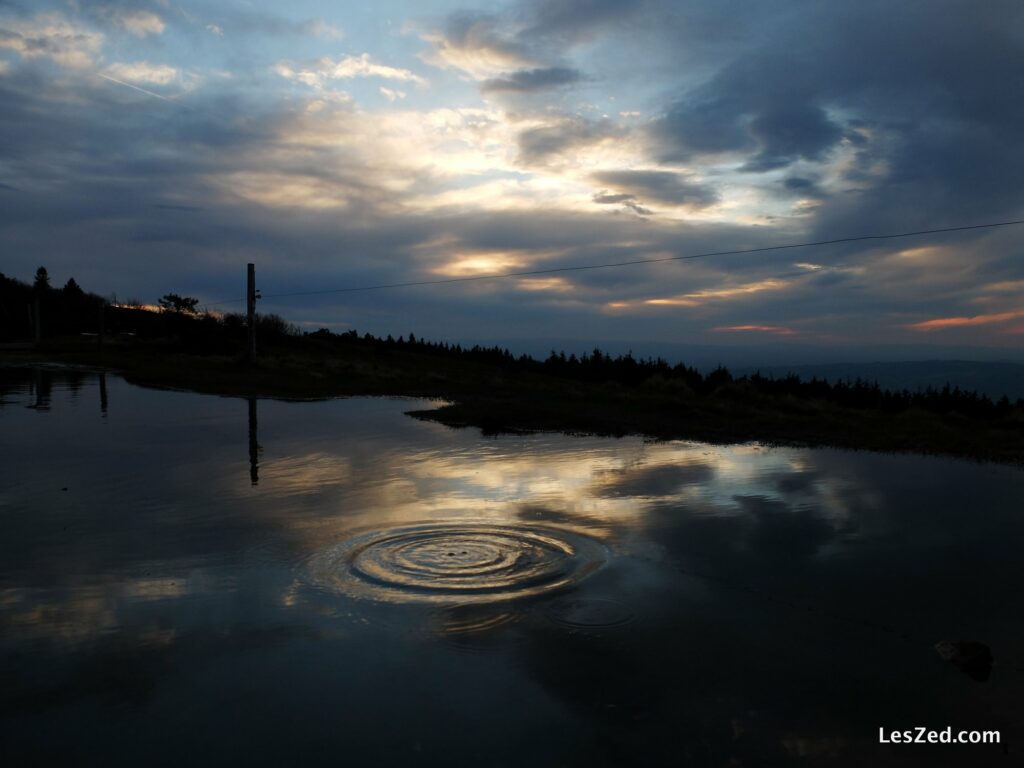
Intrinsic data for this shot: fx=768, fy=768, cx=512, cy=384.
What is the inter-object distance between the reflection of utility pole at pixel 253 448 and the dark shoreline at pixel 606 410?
159 inches

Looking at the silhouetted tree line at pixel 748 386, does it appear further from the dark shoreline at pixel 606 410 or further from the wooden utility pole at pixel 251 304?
the wooden utility pole at pixel 251 304

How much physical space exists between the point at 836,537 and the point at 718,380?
29.5m

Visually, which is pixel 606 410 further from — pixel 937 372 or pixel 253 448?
pixel 937 372

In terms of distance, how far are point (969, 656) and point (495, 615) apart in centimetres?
352

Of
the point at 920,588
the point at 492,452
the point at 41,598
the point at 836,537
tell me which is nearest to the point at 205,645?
the point at 41,598

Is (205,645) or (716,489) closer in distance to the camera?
(205,645)

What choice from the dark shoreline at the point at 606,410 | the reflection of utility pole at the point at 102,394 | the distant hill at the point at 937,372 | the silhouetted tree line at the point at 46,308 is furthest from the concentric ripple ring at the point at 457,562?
the distant hill at the point at 937,372

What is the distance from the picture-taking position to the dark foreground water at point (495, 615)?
452cm

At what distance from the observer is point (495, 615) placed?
6195 millimetres

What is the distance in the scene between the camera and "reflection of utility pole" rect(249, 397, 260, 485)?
38.3 ft

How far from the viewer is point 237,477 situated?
11.6 meters

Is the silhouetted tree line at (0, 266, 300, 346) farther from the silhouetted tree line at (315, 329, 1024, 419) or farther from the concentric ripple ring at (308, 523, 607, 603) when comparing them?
the concentric ripple ring at (308, 523, 607, 603)

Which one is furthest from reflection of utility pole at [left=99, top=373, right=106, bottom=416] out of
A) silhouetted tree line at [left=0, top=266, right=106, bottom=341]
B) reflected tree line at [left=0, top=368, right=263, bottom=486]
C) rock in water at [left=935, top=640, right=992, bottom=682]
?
silhouetted tree line at [left=0, top=266, right=106, bottom=341]

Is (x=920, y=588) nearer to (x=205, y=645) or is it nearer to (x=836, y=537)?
(x=836, y=537)
